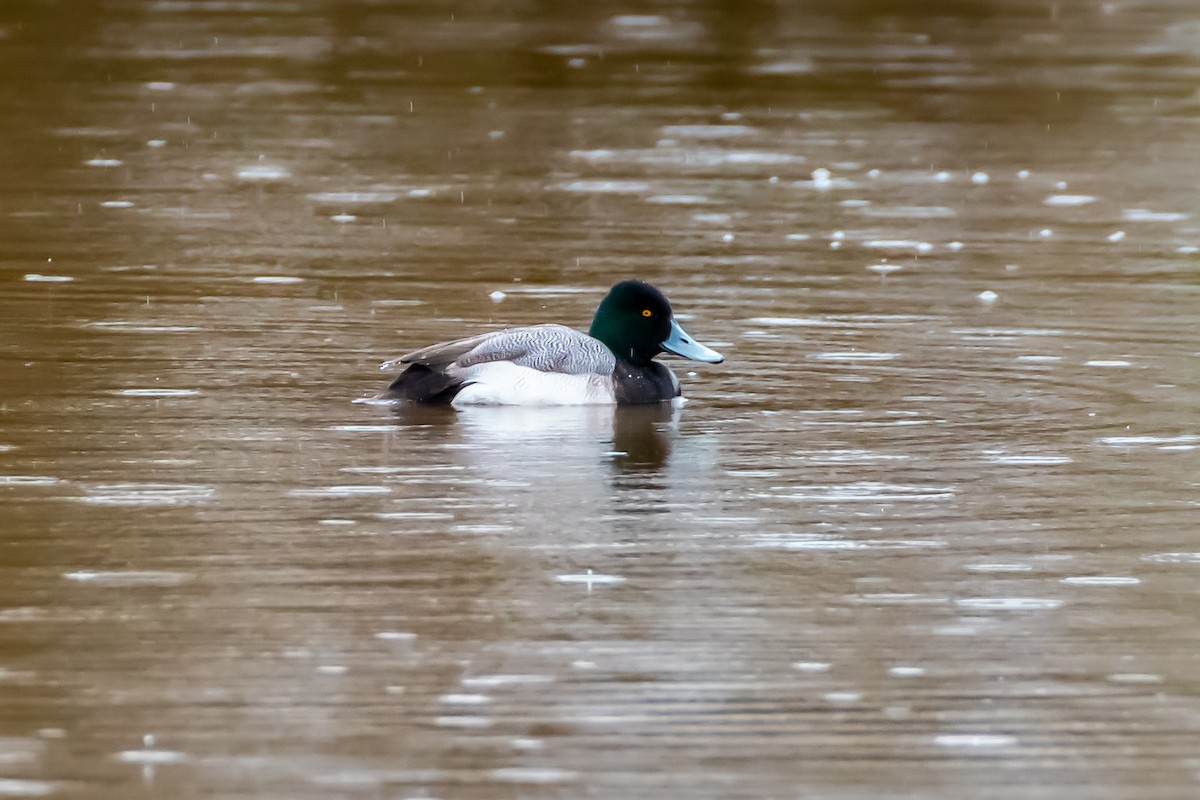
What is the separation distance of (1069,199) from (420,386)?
Answer: 960cm

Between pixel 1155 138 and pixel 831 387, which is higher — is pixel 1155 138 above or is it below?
above

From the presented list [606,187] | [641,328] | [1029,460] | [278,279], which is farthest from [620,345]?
[606,187]

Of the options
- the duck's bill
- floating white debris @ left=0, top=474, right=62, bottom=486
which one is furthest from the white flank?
floating white debris @ left=0, top=474, right=62, bottom=486

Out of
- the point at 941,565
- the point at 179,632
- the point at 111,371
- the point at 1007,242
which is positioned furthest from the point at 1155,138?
the point at 179,632

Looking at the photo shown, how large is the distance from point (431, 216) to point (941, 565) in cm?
1025

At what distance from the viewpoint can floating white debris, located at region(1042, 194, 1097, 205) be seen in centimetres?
1991

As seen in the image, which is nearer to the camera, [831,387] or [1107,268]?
[831,387]

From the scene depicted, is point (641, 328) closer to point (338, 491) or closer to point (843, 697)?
point (338, 491)

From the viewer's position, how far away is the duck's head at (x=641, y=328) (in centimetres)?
1272

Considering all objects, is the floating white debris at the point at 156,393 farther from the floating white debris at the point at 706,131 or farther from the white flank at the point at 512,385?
the floating white debris at the point at 706,131

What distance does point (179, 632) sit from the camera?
7.91 m

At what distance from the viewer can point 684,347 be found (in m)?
12.8

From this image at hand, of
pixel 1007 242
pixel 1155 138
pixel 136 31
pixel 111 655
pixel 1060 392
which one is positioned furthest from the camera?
pixel 136 31

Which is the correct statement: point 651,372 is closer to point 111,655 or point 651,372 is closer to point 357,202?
Result: point 111,655
